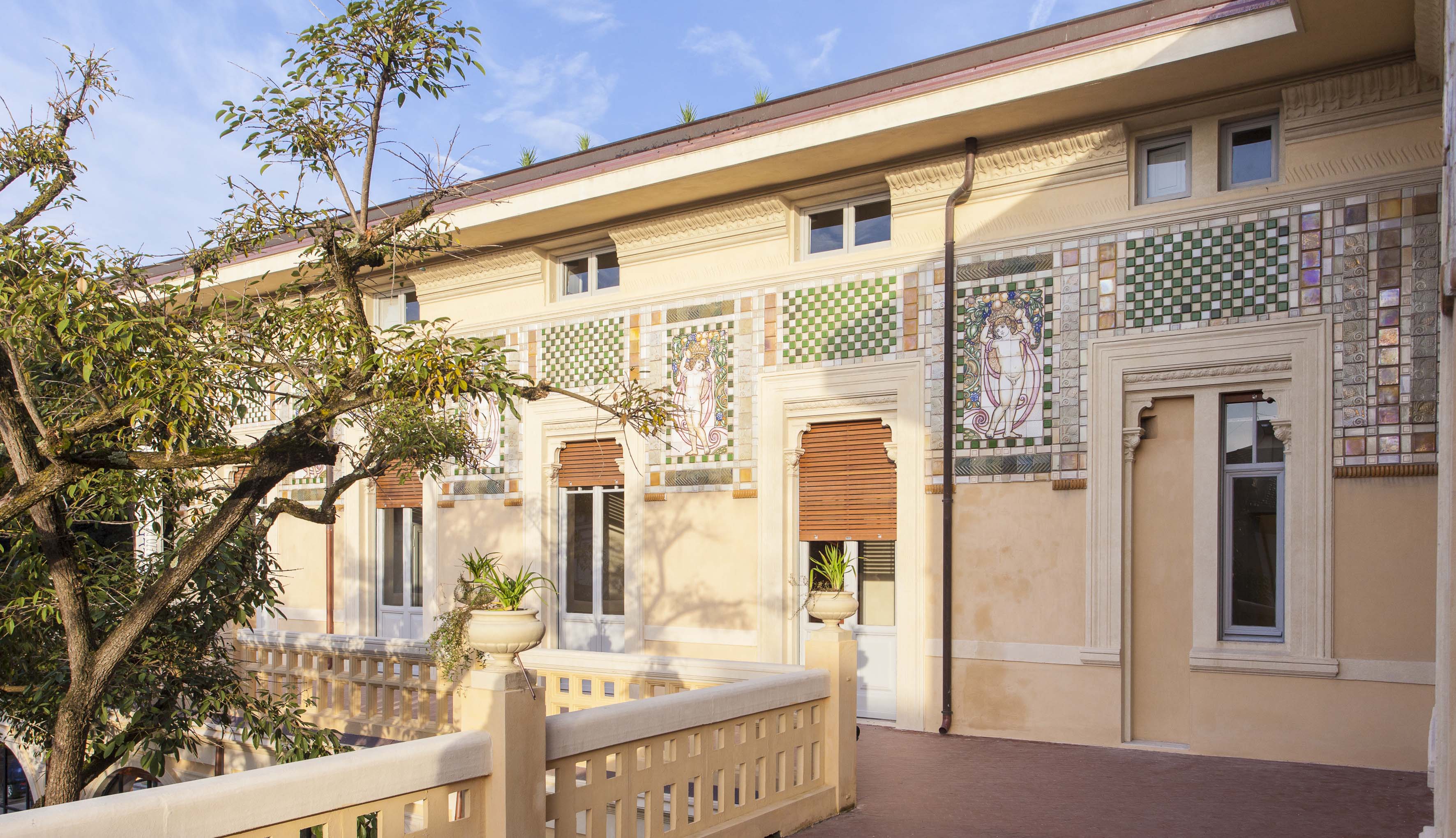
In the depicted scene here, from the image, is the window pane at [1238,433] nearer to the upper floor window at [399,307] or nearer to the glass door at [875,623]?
the glass door at [875,623]

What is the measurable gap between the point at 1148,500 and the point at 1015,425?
3.78 feet

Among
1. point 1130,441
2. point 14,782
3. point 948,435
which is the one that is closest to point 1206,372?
point 1130,441

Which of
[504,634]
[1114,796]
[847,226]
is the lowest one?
[1114,796]

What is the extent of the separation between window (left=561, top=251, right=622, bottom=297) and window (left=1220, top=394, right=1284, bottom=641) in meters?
6.16

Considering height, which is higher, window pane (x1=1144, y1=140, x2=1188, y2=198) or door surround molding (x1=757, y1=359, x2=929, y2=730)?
window pane (x1=1144, y1=140, x2=1188, y2=198)

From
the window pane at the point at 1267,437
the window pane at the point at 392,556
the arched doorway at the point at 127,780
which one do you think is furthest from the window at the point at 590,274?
the window pane at the point at 1267,437

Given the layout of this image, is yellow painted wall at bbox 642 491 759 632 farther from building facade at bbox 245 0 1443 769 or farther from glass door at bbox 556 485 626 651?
glass door at bbox 556 485 626 651

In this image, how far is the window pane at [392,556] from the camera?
13984mm

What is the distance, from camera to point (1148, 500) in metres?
8.69

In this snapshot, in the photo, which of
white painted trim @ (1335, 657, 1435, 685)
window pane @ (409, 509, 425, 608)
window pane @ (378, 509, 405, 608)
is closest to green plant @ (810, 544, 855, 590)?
white painted trim @ (1335, 657, 1435, 685)

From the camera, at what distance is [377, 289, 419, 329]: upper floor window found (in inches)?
552

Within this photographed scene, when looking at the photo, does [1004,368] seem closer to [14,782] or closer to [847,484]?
[847,484]

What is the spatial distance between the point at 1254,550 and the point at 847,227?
440 cm

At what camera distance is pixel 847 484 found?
33.3 feet
